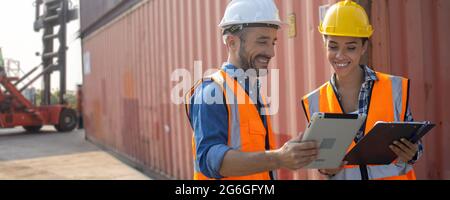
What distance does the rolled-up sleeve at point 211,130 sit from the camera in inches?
68.1

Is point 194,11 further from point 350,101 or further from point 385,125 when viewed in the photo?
point 385,125

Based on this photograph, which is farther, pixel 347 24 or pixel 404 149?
pixel 347 24

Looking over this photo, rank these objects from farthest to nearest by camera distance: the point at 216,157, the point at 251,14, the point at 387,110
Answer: the point at 387,110, the point at 251,14, the point at 216,157

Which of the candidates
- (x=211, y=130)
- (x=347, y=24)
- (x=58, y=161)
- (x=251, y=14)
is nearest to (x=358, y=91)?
(x=347, y=24)

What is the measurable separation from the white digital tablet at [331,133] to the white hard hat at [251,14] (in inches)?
22.0

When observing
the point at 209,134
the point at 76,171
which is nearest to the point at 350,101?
the point at 209,134

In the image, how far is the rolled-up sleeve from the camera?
1729 mm

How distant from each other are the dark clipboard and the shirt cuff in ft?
2.25

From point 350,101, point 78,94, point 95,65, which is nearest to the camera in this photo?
point 350,101

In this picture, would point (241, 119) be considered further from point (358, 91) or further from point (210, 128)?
point (358, 91)

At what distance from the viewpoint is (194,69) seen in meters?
5.91

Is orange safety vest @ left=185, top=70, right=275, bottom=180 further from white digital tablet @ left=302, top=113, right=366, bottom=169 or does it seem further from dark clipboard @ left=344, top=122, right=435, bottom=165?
dark clipboard @ left=344, top=122, right=435, bottom=165

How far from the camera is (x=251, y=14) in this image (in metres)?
1.97
